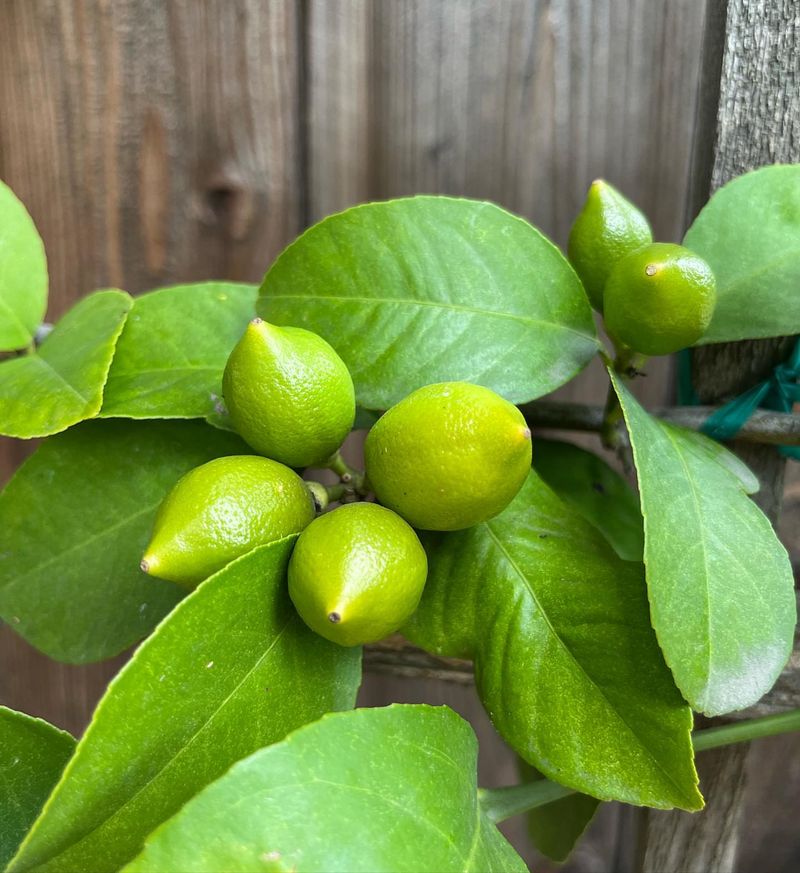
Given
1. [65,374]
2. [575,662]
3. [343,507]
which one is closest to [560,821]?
[575,662]

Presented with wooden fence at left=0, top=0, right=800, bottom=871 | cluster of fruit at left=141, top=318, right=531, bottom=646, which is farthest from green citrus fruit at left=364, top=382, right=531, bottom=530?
wooden fence at left=0, top=0, right=800, bottom=871

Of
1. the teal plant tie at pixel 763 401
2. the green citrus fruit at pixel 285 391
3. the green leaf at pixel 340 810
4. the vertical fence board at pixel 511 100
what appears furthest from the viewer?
the vertical fence board at pixel 511 100

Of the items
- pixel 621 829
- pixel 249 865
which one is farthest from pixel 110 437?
pixel 621 829

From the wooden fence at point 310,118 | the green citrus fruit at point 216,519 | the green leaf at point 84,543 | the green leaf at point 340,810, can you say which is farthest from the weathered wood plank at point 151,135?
the green leaf at point 340,810

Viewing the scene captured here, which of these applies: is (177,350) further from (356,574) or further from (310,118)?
(310,118)

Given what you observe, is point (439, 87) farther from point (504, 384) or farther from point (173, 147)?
point (504, 384)

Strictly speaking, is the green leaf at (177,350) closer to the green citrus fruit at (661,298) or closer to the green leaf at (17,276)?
the green leaf at (17,276)

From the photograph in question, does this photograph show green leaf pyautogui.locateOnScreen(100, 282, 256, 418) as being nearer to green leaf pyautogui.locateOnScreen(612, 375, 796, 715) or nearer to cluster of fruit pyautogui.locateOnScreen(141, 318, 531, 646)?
cluster of fruit pyautogui.locateOnScreen(141, 318, 531, 646)
